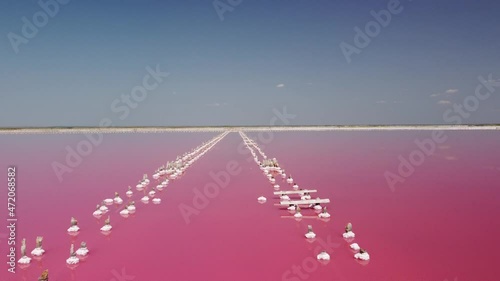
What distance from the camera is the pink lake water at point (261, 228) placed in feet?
56.8

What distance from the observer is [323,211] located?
2573 centimetres

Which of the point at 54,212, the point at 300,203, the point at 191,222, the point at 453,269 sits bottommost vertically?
the point at 453,269

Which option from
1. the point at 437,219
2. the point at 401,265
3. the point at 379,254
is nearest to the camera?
the point at 401,265

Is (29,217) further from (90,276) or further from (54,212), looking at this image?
(90,276)

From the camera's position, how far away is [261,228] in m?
23.0

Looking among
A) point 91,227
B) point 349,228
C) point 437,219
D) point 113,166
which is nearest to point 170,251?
point 91,227

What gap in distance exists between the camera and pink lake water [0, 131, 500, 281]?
56.8ft

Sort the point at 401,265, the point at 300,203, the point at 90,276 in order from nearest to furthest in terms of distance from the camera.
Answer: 1. the point at 90,276
2. the point at 401,265
3. the point at 300,203

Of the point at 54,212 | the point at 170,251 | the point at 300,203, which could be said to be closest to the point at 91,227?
the point at 54,212

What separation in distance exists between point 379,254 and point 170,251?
1068 cm

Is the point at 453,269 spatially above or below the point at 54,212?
below

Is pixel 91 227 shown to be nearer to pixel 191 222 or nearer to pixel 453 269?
pixel 191 222

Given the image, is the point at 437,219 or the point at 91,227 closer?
the point at 91,227

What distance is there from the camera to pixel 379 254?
1888 cm
